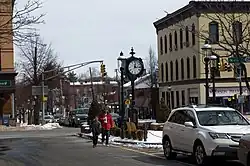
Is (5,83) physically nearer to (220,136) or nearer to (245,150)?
(220,136)

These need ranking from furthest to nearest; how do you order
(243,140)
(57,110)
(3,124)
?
(57,110) < (3,124) < (243,140)

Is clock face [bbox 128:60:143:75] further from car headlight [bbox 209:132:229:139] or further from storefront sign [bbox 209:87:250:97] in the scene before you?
storefront sign [bbox 209:87:250:97]

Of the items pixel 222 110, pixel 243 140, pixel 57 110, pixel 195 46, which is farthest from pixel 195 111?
pixel 57 110

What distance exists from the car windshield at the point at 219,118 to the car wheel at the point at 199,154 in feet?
2.32

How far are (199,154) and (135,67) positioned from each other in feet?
50.1

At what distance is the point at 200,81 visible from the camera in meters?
61.2

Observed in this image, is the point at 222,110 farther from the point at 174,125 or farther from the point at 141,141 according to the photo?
the point at 141,141

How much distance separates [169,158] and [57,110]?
373 feet

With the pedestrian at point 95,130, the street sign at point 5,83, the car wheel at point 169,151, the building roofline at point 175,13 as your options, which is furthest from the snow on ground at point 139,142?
the building roofline at point 175,13

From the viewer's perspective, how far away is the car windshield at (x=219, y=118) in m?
17.1

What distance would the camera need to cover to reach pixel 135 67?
31453 millimetres

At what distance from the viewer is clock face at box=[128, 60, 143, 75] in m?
31.4

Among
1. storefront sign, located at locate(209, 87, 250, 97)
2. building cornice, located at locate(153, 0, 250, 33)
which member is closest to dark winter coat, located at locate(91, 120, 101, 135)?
building cornice, located at locate(153, 0, 250, 33)

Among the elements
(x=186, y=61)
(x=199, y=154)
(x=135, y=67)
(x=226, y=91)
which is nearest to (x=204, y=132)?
(x=199, y=154)
